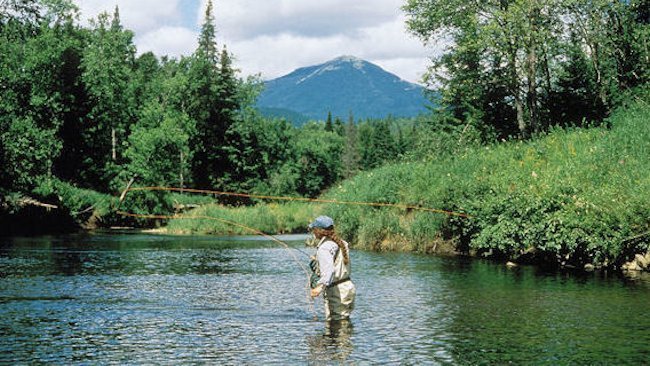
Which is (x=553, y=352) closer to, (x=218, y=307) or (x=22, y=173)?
(x=218, y=307)

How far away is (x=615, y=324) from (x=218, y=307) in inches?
302

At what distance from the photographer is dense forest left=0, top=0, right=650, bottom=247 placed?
1444 inches

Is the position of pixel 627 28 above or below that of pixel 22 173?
above

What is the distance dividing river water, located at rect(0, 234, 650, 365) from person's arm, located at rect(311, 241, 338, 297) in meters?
0.78

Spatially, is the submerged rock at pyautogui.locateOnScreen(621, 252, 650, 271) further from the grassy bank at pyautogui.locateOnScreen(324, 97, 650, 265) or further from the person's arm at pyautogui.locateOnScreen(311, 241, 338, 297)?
the person's arm at pyautogui.locateOnScreen(311, 241, 338, 297)

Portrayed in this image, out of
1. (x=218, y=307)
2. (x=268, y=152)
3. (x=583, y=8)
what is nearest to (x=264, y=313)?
(x=218, y=307)

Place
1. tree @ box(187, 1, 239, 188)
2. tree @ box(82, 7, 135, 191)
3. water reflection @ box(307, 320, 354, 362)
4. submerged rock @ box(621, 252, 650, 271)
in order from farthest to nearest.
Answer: tree @ box(187, 1, 239, 188) → tree @ box(82, 7, 135, 191) → submerged rock @ box(621, 252, 650, 271) → water reflection @ box(307, 320, 354, 362)

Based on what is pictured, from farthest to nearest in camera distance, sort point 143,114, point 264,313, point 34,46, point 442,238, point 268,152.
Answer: point 268,152, point 143,114, point 34,46, point 442,238, point 264,313

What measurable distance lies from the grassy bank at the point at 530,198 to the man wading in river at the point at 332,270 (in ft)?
35.0

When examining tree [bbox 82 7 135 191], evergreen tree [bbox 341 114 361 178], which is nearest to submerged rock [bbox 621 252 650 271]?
tree [bbox 82 7 135 191]

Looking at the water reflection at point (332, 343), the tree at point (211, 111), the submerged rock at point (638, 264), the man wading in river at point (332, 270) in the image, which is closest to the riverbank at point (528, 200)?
the submerged rock at point (638, 264)

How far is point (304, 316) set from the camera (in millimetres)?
14047

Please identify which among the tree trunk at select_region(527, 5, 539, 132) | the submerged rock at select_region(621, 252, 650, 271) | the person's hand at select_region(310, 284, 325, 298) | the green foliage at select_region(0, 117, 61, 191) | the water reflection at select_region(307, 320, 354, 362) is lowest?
the water reflection at select_region(307, 320, 354, 362)

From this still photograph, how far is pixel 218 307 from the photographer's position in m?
15.2
